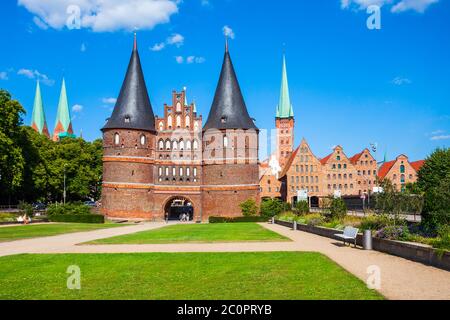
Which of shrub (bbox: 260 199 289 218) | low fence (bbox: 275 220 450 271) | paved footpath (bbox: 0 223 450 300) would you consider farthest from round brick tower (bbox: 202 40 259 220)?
low fence (bbox: 275 220 450 271)

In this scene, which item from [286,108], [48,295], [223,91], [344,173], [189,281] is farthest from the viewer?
[286,108]

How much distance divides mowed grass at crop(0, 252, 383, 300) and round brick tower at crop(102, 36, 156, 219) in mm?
38166

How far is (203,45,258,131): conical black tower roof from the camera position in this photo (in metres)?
54.8

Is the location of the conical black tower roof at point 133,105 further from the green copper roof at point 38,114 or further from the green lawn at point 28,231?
the green copper roof at point 38,114

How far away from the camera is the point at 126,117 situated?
53.9 meters

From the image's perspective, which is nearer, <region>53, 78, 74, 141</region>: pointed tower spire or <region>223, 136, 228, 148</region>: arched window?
<region>223, 136, 228, 148</region>: arched window

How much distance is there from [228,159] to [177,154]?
21.8 ft

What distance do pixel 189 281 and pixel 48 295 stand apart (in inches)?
114

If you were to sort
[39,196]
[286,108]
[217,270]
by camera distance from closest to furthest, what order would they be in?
[217,270] → [39,196] → [286,108]

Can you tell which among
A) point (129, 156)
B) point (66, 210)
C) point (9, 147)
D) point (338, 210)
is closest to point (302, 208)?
point (338, 210)

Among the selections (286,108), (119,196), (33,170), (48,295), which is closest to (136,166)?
(119,196)

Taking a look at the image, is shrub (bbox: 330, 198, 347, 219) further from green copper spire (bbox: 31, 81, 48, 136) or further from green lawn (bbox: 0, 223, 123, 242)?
green copper spire (bbox: 31, 81, 48, 136)

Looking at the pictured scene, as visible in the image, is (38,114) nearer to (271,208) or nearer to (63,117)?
(63,117)
